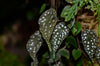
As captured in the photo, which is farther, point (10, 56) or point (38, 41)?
point (10, 56)

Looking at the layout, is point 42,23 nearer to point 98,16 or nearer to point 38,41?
point 38,41

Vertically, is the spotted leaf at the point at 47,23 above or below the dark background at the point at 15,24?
below

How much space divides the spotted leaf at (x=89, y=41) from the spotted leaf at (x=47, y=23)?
17 centimetres

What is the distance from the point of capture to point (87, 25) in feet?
3.64

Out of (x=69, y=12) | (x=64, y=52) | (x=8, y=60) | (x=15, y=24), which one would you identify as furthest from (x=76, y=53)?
(x=15, y=24)

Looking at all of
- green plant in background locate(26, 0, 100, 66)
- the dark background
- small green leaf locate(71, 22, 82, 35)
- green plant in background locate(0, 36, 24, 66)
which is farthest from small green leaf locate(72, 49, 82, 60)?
green plant in background locate(0, 36, 24, 66)

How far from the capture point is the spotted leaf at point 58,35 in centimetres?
99

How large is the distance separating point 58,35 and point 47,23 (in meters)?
0.08

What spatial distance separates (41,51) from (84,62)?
0.85 ft

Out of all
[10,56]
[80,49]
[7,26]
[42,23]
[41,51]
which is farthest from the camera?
[7,26]

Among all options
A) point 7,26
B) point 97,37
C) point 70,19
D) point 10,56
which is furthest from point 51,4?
point 7,26

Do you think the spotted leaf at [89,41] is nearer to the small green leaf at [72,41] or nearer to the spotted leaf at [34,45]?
the small green leaf at [72,41]

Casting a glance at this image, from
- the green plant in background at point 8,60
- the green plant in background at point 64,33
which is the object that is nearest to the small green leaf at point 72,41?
the green plant in background at point 64,33

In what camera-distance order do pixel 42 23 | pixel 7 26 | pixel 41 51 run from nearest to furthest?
pixel 42 23 → pixel 41 51 → pixel 7 26
